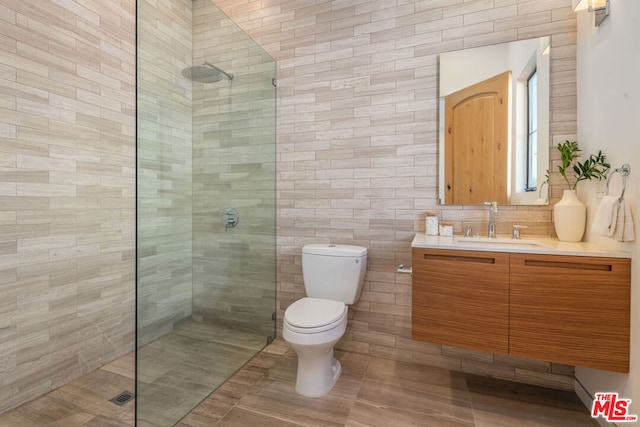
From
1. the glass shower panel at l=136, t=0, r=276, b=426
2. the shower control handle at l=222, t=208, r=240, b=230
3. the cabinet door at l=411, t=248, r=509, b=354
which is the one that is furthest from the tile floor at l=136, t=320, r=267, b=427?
the cabinet door at l=411, t=248, r=509, b=354

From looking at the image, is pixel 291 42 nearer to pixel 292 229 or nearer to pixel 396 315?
pixel 292 229

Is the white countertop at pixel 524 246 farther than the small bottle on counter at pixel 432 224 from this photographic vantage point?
No

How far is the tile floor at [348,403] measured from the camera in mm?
1508

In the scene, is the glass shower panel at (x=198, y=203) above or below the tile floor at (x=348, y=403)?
above

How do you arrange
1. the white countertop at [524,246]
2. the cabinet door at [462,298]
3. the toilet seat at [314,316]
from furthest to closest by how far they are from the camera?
the toilet seat at [314,316] → the cabinet door at [462,298] → the white countertop at [524,246]

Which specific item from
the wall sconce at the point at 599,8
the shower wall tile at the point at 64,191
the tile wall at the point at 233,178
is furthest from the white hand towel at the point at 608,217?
the shower wall tile at the point at 64,191

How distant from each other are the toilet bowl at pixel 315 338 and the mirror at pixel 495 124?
105 centimetres

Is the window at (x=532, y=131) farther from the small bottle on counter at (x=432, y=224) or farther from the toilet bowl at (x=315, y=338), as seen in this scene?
the toilet bowl at (x=315, y=338)

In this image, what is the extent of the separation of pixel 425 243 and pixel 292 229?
107 centimetres

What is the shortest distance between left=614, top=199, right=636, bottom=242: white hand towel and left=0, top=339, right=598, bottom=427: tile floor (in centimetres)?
97

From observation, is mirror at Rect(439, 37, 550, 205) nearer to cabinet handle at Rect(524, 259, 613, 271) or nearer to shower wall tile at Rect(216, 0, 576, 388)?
shower wall tile at Rect(216, 0, 576, 388)

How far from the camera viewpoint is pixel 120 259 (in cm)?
202

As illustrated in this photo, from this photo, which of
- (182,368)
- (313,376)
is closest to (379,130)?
(313,376)

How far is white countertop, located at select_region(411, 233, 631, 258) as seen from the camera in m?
1.37
